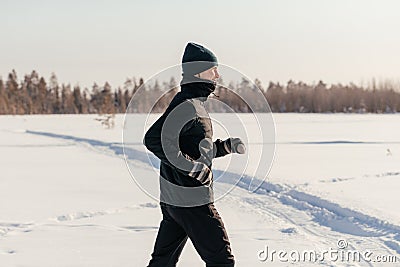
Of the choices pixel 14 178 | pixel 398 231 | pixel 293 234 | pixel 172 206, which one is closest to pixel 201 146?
pixel 172 206

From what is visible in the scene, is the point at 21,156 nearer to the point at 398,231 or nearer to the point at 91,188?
the point at 91,188

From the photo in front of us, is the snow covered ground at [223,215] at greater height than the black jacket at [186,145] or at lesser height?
lesser

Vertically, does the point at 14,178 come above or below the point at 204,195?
below

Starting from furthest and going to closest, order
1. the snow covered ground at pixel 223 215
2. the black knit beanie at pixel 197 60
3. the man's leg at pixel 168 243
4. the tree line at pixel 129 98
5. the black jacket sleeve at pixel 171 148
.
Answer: the tree line at pixel 129 98 < the snow covered ground at pixel 223 215 < the man's leg at pixel 168 243 < the black knit beanie at pixel 197 60 < the black jacket sleeve at pixel 171 148

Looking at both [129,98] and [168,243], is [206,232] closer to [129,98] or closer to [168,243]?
[168,243]

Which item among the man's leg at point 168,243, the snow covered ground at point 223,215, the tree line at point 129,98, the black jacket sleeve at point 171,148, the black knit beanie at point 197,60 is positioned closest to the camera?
the black jacket sleeve at point 171,148

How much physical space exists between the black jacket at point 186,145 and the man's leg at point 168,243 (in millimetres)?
204

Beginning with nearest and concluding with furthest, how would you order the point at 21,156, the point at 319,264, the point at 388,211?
the point at 319,264, the point at 388,211, the point at 21,156

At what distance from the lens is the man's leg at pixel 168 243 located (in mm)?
3385

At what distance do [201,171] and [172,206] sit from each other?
1.04ft

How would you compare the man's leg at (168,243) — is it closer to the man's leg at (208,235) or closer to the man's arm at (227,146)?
the man's leg at (208,235)

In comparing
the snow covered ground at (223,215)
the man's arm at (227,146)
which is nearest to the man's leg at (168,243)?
the snow covered ground at (223,215)

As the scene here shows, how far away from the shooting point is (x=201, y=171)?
3086 millimetres

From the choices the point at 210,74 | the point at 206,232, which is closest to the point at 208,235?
the point at 206,232
